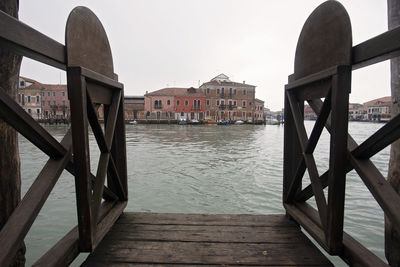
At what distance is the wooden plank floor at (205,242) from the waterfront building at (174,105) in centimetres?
3988

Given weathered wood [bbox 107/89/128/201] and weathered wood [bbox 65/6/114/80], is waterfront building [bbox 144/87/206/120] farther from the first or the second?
weathered wood [bbox 65/6/114/80]

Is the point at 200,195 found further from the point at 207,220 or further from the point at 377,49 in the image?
the point at 377,49

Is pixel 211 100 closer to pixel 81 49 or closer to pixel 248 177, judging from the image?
pixel 248 177

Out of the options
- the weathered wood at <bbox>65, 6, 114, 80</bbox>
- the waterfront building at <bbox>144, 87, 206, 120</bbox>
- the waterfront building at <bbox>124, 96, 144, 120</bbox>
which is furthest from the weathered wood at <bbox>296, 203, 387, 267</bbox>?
the waterfront building at <bbox>124, 96, 144, 120</bbox>

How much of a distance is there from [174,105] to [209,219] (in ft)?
133

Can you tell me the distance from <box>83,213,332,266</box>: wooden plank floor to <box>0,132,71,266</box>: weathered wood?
769mm

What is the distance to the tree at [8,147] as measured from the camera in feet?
5.27

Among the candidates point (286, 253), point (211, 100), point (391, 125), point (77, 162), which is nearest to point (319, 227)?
point (286, 253)

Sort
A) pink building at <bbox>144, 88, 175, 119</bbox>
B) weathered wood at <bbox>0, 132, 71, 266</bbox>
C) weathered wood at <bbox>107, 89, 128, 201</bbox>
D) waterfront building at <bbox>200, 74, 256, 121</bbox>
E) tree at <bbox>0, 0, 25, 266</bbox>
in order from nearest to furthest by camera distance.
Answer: weathered wood at <bbox>0, 132, 71, 266</bbox>, tree at <bbox>0, 0, 25, 266</bbox>, weathered wood at <bbox>107, 89, 128, 201</bbox>, pink building at <bbox>144, 88, 175, 119</bbox>, waterfront building at <bbox>200, 74, 256, 121</bbox>

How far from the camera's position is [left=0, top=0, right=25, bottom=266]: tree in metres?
1.61

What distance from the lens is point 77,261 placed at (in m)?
2.94

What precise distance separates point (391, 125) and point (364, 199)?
5.01 meters

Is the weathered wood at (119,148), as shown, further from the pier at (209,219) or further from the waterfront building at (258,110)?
the waterfront building at (258,110)

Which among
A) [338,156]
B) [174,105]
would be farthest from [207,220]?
[174,105]
